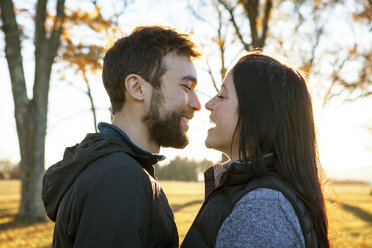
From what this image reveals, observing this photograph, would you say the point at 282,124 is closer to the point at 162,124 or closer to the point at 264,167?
the point at 264,167

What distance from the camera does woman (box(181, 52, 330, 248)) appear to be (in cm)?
181

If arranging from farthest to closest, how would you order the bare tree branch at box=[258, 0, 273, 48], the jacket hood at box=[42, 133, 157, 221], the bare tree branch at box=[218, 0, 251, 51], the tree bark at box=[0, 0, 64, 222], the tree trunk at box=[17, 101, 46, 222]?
1. the bare tree branch at box=[218, 0, 251, 51]
2. the tree trunk at box=[17, 101, 46, 222]
3. the tree bark at box=[0, 0, 64, 222]
4. the bare tree branch at box=[258, 0, 273, 48]
5. the jacket hood at box=[42, 133, 157, 221]

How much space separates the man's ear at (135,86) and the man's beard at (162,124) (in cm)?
8

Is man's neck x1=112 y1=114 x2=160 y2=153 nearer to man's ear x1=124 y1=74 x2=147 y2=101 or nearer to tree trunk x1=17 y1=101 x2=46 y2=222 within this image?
man's ear x1=124 y1=74 x2=147 y2=101

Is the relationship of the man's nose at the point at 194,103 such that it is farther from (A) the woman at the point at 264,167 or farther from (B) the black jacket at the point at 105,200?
(B) the black jacket at the point at 105,200

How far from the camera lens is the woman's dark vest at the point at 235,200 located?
6.23ft

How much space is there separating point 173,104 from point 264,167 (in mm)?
888

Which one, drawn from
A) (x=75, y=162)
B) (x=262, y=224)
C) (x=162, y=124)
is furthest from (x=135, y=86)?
(x=262, y=224)

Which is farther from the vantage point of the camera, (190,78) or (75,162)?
(190,78)

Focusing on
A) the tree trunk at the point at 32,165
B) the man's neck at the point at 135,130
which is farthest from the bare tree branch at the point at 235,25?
the man's neck at the point at 135,130

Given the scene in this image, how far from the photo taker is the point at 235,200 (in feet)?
6.31

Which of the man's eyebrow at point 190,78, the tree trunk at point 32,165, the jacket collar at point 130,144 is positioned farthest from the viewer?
the tree trunk at point 32,165

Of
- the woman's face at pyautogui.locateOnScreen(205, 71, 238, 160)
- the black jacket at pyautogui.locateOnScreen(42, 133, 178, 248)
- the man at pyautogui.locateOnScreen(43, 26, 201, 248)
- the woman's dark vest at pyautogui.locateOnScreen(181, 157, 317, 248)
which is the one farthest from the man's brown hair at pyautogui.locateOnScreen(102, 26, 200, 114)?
the woman's dark vest at pyautogui.locateOnScreen(181, 157, 317, 248)

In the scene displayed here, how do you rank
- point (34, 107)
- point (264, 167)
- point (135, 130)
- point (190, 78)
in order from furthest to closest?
point (34, 107) → point (190, 78) → point (135, 130) → point (264, 167)
